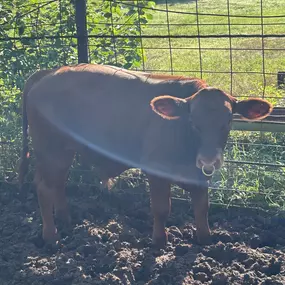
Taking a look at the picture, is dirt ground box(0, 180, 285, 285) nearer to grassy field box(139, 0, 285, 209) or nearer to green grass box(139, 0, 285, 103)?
grassy field box(139, 0, 285, 209)

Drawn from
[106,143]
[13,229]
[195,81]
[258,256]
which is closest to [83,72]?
[106,143]

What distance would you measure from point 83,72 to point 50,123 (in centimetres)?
52

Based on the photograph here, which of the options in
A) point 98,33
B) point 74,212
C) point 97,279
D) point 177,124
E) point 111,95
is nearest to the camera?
point 97,279

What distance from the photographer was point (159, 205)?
4.84 meters

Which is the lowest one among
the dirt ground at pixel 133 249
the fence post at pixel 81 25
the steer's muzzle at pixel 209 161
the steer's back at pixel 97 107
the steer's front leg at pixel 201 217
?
the dirt ground at pixel 133 249

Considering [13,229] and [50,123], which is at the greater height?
[50,123]

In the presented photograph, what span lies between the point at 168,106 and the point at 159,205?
0.82 meters

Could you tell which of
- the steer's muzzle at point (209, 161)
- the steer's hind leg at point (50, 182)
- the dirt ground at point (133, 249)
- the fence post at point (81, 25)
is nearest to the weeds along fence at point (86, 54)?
the fence post at point (81, 25)

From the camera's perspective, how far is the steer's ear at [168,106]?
177 inches

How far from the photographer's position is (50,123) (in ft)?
16.9

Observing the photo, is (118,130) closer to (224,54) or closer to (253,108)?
(253,108)

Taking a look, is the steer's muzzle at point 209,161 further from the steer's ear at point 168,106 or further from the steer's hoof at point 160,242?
the steer's hoof at point 160,242

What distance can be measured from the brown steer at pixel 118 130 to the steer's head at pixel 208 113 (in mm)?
11

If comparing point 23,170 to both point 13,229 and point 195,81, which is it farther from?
point 195,81
